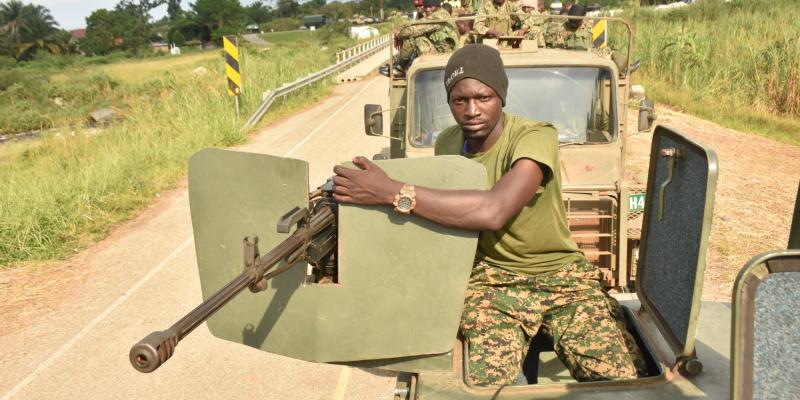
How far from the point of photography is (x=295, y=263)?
8.21ft

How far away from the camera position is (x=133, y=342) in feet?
17.2

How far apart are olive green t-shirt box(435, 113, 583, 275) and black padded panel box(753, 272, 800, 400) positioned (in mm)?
1172

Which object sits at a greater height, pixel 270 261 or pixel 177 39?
pixel 270 261

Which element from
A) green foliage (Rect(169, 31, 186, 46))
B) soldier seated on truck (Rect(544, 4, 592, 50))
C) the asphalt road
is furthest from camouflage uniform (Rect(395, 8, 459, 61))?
green foliage (Rect(169, 31, 186, 46))

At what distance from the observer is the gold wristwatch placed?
241 centimetres

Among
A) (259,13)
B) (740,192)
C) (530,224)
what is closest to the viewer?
(530,224)

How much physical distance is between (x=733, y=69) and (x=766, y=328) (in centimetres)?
1579

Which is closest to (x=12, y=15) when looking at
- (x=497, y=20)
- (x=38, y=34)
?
(x=38, y=34)

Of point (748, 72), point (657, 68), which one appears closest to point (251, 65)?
point (657, 68)

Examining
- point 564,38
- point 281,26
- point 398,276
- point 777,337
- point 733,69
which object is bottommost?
point 281,26

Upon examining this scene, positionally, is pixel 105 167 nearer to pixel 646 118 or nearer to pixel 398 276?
pixel 646 118

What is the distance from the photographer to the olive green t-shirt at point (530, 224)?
8.96 feet

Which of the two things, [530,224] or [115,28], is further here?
[115,28]

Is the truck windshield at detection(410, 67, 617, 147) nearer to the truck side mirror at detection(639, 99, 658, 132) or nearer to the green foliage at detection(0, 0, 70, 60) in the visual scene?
the truck side mirror at detection(639, 99, 658, 132)
